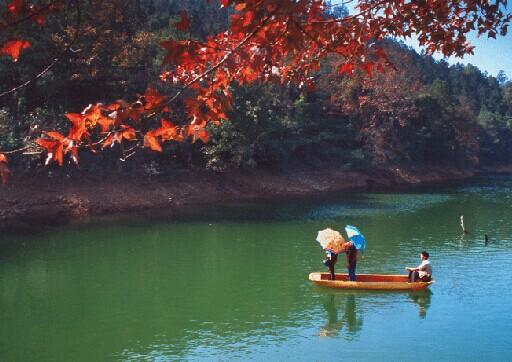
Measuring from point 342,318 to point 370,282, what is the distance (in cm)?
209

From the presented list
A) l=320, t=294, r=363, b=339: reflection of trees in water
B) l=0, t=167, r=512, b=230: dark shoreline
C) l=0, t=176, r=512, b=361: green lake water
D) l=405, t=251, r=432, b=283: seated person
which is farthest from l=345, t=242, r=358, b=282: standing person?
l=0, t=167, r=512, b=230: dark shoreline

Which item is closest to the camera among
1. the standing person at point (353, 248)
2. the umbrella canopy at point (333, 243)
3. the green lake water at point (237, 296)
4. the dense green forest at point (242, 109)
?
the green lake water at point (237, 296)

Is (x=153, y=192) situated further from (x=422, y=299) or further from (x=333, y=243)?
(x=422, y=299)

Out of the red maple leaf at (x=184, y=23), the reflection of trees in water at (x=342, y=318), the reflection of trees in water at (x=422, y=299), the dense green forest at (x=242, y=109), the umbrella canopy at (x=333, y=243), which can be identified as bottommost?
the reflection of trees in water at (x=342, y=318)

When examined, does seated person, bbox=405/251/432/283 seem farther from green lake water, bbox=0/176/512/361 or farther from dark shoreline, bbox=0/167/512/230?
dark shoreline, bbox=0/167/512/230

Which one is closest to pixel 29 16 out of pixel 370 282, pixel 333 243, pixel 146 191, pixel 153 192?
pixel 370 282

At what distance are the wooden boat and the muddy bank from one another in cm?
1430

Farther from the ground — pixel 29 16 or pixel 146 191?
pixel 29 16

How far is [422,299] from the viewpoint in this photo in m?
13.9

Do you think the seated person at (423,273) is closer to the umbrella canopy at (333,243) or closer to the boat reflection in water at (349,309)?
the boat reflection in water at (349,309)

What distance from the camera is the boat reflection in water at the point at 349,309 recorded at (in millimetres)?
11711

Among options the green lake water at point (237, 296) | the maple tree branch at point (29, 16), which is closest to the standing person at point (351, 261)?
the green lake water at point (237, 296)

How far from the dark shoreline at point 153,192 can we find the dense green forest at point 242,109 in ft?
3.66

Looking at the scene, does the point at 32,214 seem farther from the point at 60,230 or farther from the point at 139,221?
the point at 139,221
